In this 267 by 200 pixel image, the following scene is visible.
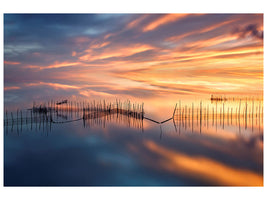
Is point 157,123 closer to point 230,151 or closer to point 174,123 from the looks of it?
point 174,123

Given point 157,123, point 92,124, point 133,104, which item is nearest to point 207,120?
point 157,123

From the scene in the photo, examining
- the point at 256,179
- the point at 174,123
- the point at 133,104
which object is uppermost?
the point at 133,104

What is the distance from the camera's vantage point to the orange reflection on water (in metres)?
3.54

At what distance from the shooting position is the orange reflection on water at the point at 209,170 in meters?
3.54

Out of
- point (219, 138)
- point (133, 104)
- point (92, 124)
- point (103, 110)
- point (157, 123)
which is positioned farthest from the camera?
point (103, 110)

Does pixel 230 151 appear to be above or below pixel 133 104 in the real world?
below

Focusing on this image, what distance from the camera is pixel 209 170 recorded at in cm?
387

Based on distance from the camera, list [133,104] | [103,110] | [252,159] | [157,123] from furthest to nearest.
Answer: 1. [103,110]
2. [133,104]
3. [157,123]
4. [252,159]

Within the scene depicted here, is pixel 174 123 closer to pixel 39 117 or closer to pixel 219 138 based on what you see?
pixel 219 138

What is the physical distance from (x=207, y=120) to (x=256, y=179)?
5074 mm

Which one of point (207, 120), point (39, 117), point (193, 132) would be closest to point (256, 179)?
point (193, 132)

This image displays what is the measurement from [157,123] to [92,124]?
2.47m

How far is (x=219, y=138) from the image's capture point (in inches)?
233

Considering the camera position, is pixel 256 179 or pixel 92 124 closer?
pixel 256 179
